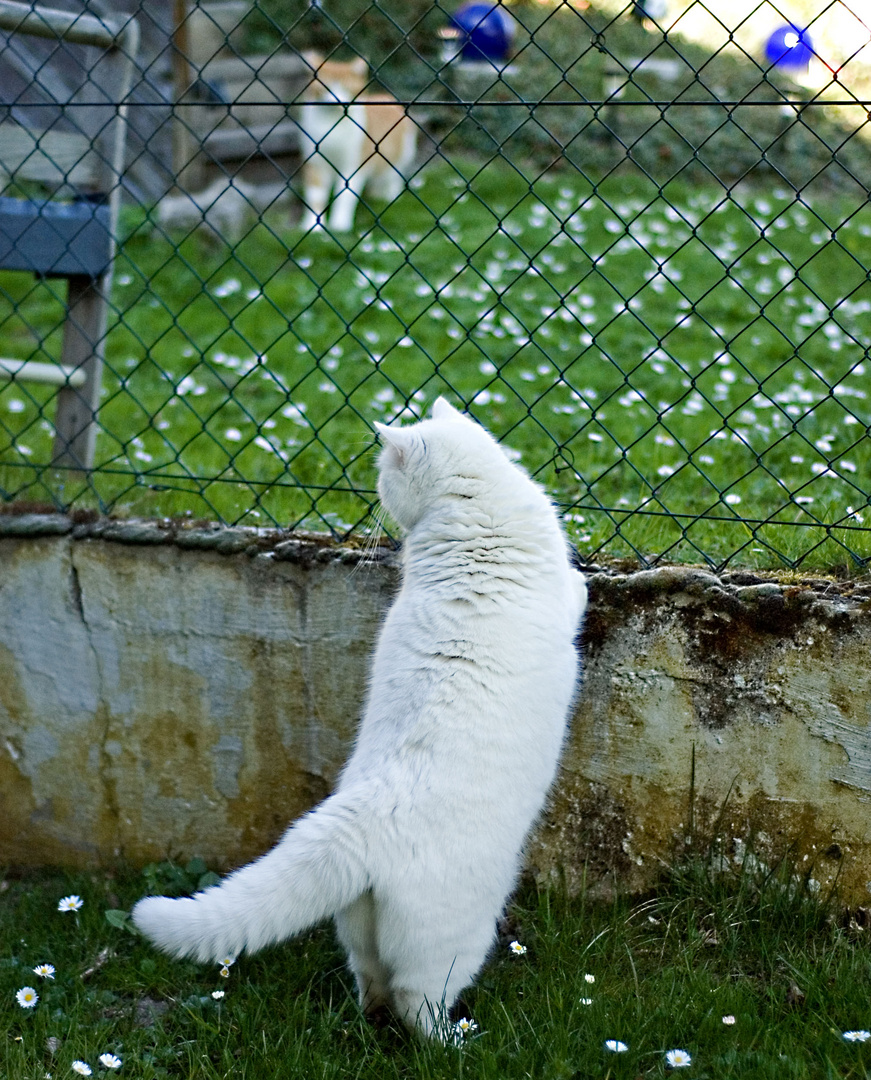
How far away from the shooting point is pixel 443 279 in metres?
6.84

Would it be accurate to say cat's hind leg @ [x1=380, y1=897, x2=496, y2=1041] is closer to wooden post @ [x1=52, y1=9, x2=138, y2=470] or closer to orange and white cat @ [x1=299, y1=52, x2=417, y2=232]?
wooden post @ [x1=52, y1=9, x2=138, y2=470]

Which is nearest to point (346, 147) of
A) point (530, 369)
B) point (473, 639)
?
point (530, 369)

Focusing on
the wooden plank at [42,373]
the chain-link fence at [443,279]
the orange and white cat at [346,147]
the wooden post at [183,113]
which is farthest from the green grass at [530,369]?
the wooden post at [183,113]

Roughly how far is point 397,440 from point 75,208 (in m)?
1.79

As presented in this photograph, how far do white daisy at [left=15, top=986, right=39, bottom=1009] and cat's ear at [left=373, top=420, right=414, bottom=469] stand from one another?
59.7 inches

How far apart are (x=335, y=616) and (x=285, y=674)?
229mm

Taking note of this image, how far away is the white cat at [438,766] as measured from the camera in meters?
1.97

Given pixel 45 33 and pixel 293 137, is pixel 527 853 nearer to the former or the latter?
pixel 45 33

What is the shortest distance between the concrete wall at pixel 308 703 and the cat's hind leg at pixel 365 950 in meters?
0.59

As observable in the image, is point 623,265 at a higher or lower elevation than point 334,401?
higher

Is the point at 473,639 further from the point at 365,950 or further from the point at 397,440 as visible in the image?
the point at 365,950

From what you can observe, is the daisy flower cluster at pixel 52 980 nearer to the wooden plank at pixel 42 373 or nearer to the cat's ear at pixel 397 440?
the cat's ear at pixel 397 440

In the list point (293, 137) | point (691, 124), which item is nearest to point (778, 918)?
point (293, 137)

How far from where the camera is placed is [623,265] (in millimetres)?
6871
